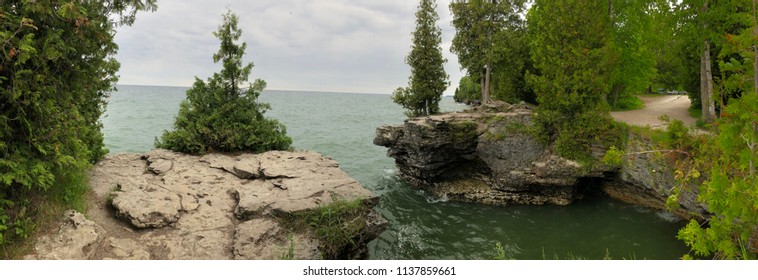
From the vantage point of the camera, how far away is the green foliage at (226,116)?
52.6 ft

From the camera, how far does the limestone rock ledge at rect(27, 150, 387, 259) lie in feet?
24.6

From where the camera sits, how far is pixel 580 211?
18.0m

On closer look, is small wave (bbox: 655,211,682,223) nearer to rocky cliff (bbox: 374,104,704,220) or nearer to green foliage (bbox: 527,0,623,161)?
rocky cliff (bbox: 374,104,704,220)

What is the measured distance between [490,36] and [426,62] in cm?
555

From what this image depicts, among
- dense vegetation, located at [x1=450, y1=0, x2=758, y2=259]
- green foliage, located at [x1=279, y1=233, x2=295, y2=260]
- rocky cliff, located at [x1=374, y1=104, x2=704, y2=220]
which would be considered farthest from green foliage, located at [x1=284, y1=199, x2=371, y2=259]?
rocky cliff, located at [x1=374, y1=104, x2=704, y2=220]

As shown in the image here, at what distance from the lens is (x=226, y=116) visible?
1736 centimetres

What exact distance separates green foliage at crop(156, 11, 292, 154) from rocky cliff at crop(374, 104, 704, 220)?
26.9ft

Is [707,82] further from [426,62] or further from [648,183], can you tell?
[426,62]

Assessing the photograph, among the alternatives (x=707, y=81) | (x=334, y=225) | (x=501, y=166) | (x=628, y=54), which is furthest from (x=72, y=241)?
(x=628, y=54)

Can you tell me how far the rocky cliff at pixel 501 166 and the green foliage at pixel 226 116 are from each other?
8.20 metres

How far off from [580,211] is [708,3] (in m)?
10.7

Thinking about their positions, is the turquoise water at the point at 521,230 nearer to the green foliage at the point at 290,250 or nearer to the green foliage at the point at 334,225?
the green foliage at the point at 334,225

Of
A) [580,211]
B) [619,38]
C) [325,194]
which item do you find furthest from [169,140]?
[619,38]

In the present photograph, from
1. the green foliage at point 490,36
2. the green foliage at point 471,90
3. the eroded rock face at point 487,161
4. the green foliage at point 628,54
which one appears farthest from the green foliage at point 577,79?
the green foliage at point 471,90
